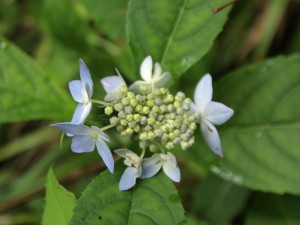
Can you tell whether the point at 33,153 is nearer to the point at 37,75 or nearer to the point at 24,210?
the point at 24,210

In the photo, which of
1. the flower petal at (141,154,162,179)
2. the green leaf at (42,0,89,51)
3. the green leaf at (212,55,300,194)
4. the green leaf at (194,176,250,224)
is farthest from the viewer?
the green leaf at (42,0,89,51)

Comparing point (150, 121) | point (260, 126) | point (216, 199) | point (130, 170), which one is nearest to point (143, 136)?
point (150, 121)

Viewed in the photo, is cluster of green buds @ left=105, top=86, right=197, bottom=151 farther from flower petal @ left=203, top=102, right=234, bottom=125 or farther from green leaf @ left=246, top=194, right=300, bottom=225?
green leaf @ left=246, top=194, right=300, bottom=225

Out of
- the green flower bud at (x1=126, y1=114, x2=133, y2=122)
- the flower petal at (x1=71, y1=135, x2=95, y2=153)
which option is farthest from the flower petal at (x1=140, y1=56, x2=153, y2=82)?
the flower petal at (x1=71, y1=135, x2=95, y2=153)

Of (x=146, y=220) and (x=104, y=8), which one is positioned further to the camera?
(x=104, y=8)

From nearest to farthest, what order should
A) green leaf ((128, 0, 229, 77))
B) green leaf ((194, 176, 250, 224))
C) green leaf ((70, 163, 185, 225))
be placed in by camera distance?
1. green leaf ((70, 163, 185, 225))
2. green leaf ((128, 0, 229, 77))
3. green leaf ((194, 176, 250, 224))

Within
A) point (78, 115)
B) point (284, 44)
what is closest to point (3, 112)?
point (78, 115)

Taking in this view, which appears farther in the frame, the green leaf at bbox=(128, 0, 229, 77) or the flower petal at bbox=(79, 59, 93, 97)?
the green leaf at bbox=(128, 0, 229, 77)
